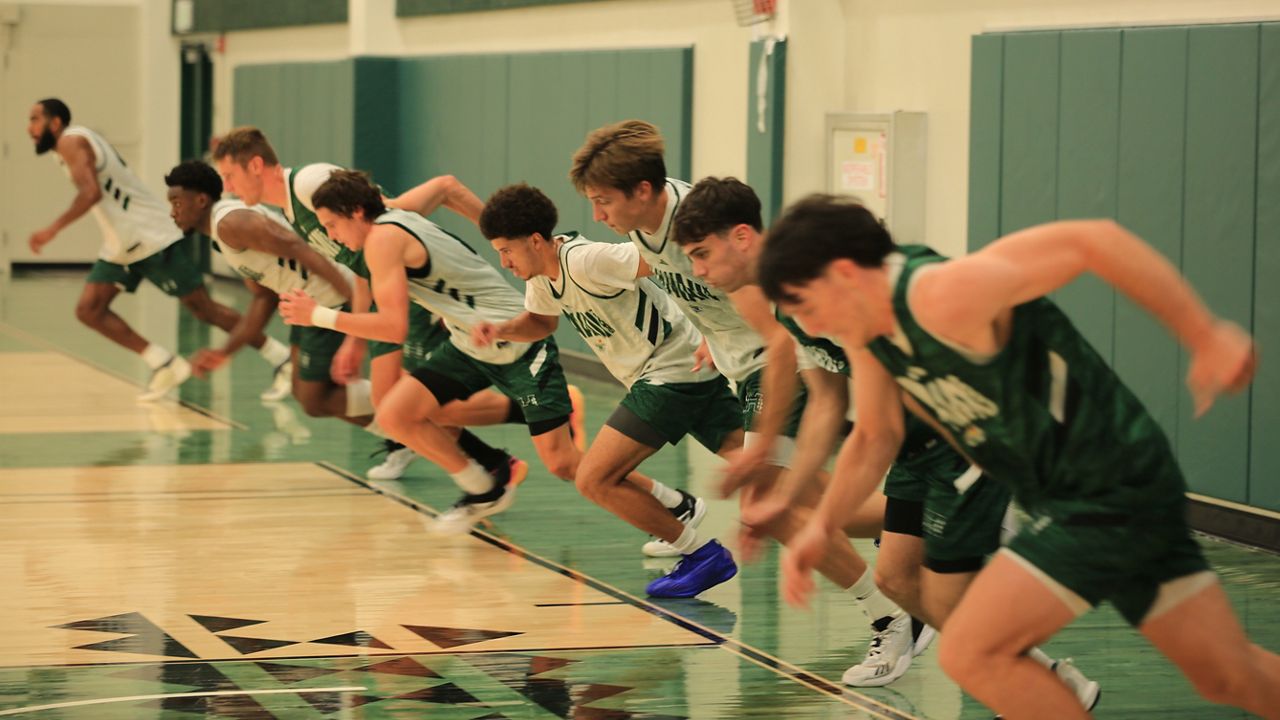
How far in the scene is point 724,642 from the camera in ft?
17.7

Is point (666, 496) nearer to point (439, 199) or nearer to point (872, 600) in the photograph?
point (872, 600)

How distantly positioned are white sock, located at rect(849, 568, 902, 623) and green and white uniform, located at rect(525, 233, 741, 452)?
1.01m

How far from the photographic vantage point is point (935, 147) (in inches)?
356

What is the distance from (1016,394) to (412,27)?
1254 centimetres

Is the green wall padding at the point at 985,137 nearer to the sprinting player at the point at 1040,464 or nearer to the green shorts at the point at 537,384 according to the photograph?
the green shorts at the point at 537,384

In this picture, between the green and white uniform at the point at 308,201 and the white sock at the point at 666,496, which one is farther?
the green and white uniform at the point at 308,201

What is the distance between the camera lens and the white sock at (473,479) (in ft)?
22.9

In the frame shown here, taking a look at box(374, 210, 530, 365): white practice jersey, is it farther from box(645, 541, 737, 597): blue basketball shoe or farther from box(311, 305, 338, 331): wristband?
box(645, 541, 737, 597): blue basketball shoe

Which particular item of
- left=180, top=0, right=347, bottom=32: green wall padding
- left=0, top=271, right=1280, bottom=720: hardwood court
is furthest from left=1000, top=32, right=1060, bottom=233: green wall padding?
left=180, top=0, right=347, bottom=32: green wall padding

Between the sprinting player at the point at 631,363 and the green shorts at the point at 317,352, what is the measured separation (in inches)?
99.8

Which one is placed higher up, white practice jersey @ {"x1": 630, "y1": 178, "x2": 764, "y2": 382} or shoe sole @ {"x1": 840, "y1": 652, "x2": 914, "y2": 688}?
white practice jersey @ {"x1": 630, "y1": 178, "x2": 764, "y2": 382}

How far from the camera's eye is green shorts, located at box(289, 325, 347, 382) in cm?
835

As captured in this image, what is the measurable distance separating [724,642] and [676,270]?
3.77 feet

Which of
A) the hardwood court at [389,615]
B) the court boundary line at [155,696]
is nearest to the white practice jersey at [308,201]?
the hardwood court at [389,615]
